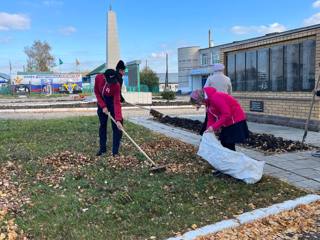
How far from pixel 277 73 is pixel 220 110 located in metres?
7.64

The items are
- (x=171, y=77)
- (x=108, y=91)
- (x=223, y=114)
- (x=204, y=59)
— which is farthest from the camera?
(x=171, y=77)

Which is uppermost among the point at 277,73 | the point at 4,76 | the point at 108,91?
the point at 4,76

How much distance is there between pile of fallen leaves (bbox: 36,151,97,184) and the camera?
20.6 ft

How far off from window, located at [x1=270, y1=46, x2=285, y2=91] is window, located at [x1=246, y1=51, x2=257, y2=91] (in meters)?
0.90

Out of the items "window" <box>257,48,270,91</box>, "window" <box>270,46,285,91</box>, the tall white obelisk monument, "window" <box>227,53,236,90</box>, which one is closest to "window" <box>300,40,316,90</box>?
"window" <box>270,46,285,91</box>

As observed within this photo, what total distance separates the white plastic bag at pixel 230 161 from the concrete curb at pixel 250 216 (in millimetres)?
746

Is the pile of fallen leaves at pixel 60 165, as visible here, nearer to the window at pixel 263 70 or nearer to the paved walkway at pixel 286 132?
the paved walkway at pixel 286 132

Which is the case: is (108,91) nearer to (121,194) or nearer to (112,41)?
(121,194)

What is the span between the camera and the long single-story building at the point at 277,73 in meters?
11.2

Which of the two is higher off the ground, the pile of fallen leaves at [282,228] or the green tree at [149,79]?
the green tree at [149,79]

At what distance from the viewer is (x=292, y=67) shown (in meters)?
11.9

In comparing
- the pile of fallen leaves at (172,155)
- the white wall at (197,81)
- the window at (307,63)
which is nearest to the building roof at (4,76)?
the white wall at (197,81)

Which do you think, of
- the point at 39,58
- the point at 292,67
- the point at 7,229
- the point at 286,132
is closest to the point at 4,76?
the point at 39,58

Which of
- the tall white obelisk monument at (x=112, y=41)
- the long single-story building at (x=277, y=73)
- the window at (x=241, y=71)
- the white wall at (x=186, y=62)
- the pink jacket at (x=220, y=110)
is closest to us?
the pink jacket at (x=220, y=110)
